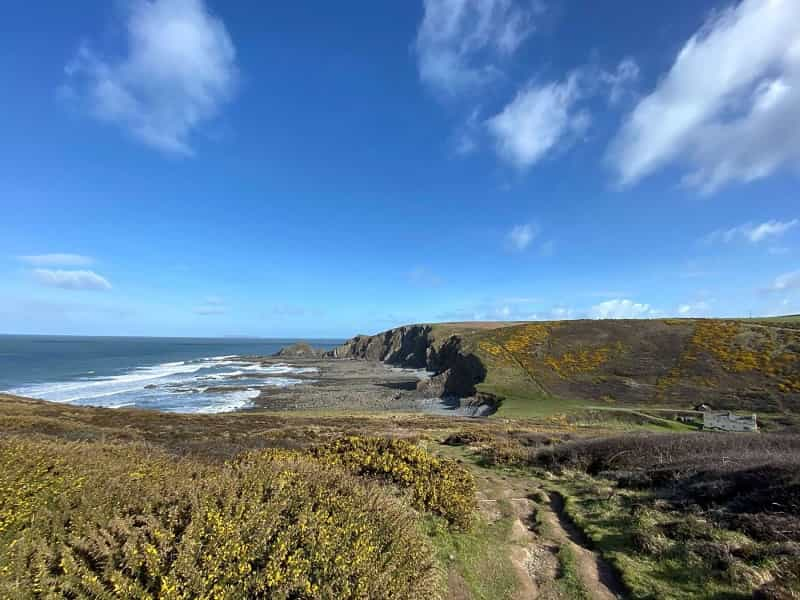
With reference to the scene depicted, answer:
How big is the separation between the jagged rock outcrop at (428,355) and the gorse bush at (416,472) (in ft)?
136

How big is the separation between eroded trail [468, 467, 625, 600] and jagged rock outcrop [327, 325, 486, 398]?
40177 millimetres

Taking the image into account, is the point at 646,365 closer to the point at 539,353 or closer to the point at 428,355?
the point at 539,353

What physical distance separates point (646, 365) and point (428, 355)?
58.9 m

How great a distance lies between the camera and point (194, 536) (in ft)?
13.7

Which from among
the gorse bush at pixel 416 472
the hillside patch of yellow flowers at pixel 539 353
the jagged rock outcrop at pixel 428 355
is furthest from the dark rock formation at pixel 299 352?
the gorse bush at pixel 416 472

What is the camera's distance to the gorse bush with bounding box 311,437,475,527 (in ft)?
27.9

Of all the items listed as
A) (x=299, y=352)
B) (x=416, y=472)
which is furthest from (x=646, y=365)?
(x=299, y=352)

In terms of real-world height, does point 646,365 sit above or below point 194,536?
below

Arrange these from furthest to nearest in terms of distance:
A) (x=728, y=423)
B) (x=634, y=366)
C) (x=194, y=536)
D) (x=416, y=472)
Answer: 1. (x=634, y=366)
2. (x=728, y=423)
3. (x=416, y=472)
4. (x=194, y=536)

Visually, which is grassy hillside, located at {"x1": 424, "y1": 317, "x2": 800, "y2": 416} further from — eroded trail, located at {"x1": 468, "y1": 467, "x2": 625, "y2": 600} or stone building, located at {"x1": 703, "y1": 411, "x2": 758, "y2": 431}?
eroded trail, located at {"x1": 468, "y1": 467, "x2": 625, "y2": 600}

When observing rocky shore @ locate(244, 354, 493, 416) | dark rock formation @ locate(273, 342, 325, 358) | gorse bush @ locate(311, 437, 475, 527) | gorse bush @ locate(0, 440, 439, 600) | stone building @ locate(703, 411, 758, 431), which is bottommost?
rocky shore @ locate(244, 354, 493, 416)

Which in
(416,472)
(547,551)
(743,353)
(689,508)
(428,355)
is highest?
(416,472)

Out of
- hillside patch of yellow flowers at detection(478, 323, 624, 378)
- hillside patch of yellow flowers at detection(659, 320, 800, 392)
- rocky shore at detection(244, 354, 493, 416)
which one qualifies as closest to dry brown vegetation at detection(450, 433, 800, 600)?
rocky shore at detection(244, 354, 493, 416)

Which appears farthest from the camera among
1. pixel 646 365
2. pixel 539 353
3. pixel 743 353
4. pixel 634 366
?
pixel 539 353
